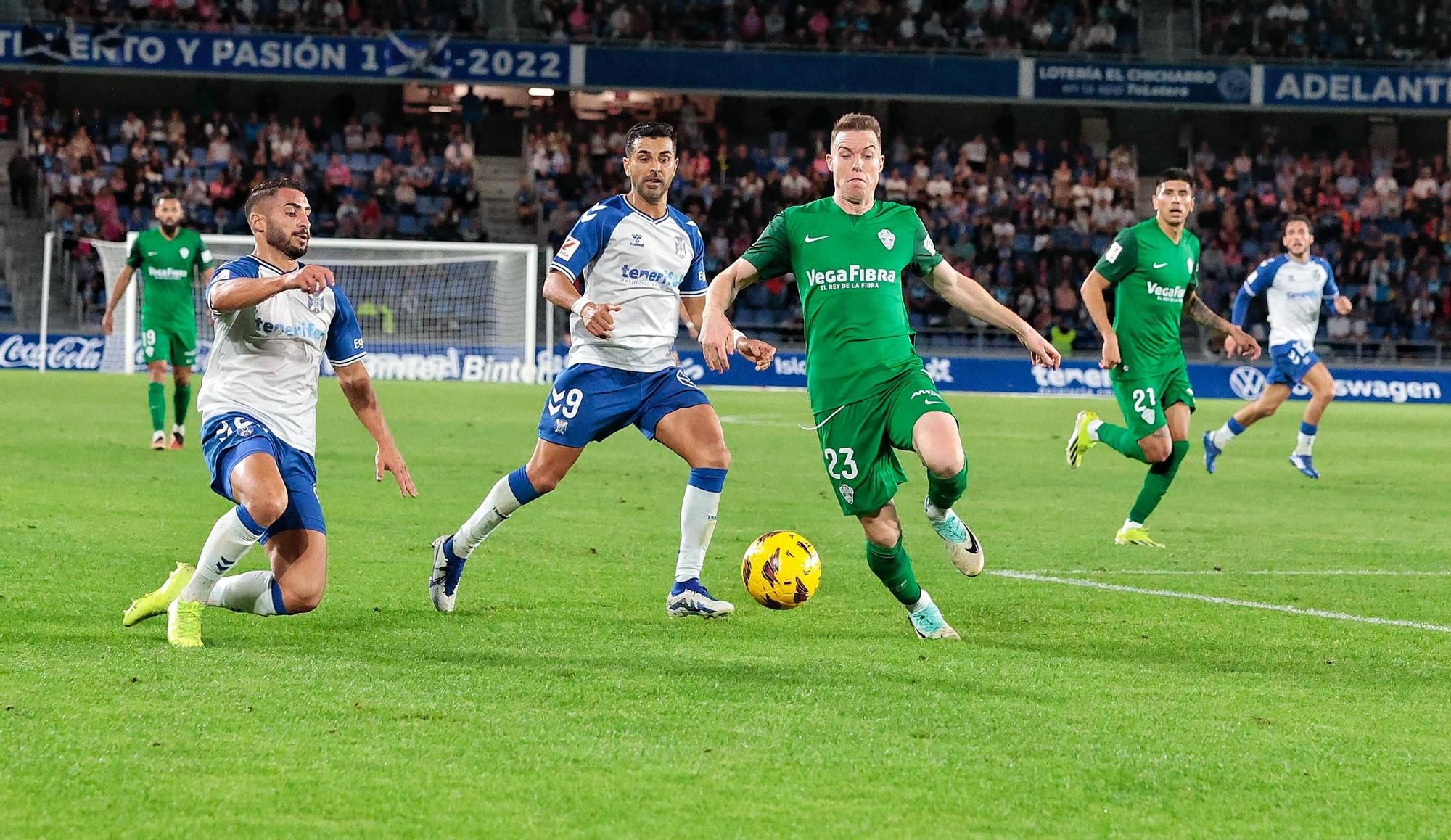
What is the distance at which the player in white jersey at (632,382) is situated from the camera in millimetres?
8016

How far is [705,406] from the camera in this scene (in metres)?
8.29

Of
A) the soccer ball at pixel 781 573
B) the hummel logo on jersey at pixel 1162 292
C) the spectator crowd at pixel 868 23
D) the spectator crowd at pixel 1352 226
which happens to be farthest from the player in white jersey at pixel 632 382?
the spectator crowd at pixel 868 23

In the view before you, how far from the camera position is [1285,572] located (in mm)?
9953

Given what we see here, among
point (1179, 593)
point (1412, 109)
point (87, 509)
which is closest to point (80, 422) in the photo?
point (87, 509)

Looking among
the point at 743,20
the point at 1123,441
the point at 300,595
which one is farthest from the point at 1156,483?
the point at 743,20

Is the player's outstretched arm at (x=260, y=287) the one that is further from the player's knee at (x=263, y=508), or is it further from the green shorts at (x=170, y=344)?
the green shorts at (x=170, y=344)

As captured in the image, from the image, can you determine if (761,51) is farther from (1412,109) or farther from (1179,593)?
(1179,593)

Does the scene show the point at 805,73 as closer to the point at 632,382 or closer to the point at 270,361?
the point at 632,382

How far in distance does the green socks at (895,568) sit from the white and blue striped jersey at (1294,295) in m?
11.5

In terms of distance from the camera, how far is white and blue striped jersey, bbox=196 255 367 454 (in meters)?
7.10

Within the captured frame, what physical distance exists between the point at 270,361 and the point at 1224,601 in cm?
483

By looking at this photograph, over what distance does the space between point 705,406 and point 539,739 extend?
328cm

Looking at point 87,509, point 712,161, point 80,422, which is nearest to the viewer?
point 87,509

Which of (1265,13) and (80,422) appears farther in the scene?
(1265,13)
